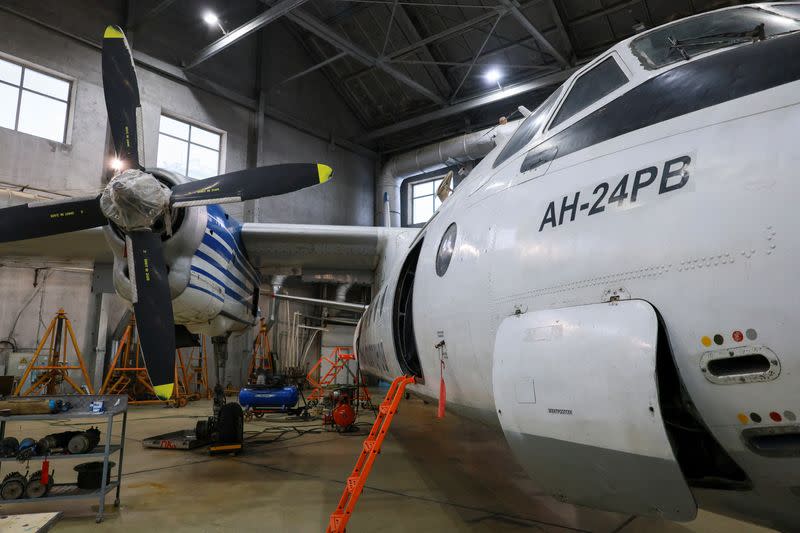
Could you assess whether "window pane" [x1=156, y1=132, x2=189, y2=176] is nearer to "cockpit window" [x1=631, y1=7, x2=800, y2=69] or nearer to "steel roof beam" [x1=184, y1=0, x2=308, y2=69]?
"steel roof beam" [x1=184, y1=0, x2=308, y2=69]

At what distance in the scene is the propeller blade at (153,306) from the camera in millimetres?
5473

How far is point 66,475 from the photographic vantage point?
238 inches

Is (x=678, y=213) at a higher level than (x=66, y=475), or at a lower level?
higher

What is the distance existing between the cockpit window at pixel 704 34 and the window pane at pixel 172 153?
53.2 feet

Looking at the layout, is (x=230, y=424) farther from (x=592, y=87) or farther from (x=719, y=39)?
(x=719, y=39)

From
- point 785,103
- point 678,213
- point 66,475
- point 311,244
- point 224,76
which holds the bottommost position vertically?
point 66,475

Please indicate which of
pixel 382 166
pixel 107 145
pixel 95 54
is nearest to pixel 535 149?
pixel 107 145

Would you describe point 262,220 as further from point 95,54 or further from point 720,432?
point 720,432

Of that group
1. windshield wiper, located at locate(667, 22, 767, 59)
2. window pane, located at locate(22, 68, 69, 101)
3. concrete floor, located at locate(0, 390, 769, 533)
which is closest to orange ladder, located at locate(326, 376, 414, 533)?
concrete floor, located at locate(0, 390, 769, 533)

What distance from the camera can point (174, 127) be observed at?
17.0 m

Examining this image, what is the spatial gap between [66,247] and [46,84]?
8.16m

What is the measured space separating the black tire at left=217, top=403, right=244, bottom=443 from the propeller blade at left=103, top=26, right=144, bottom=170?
375cm

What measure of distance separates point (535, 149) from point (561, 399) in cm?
160

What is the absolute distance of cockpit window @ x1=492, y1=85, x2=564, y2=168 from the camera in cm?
326
